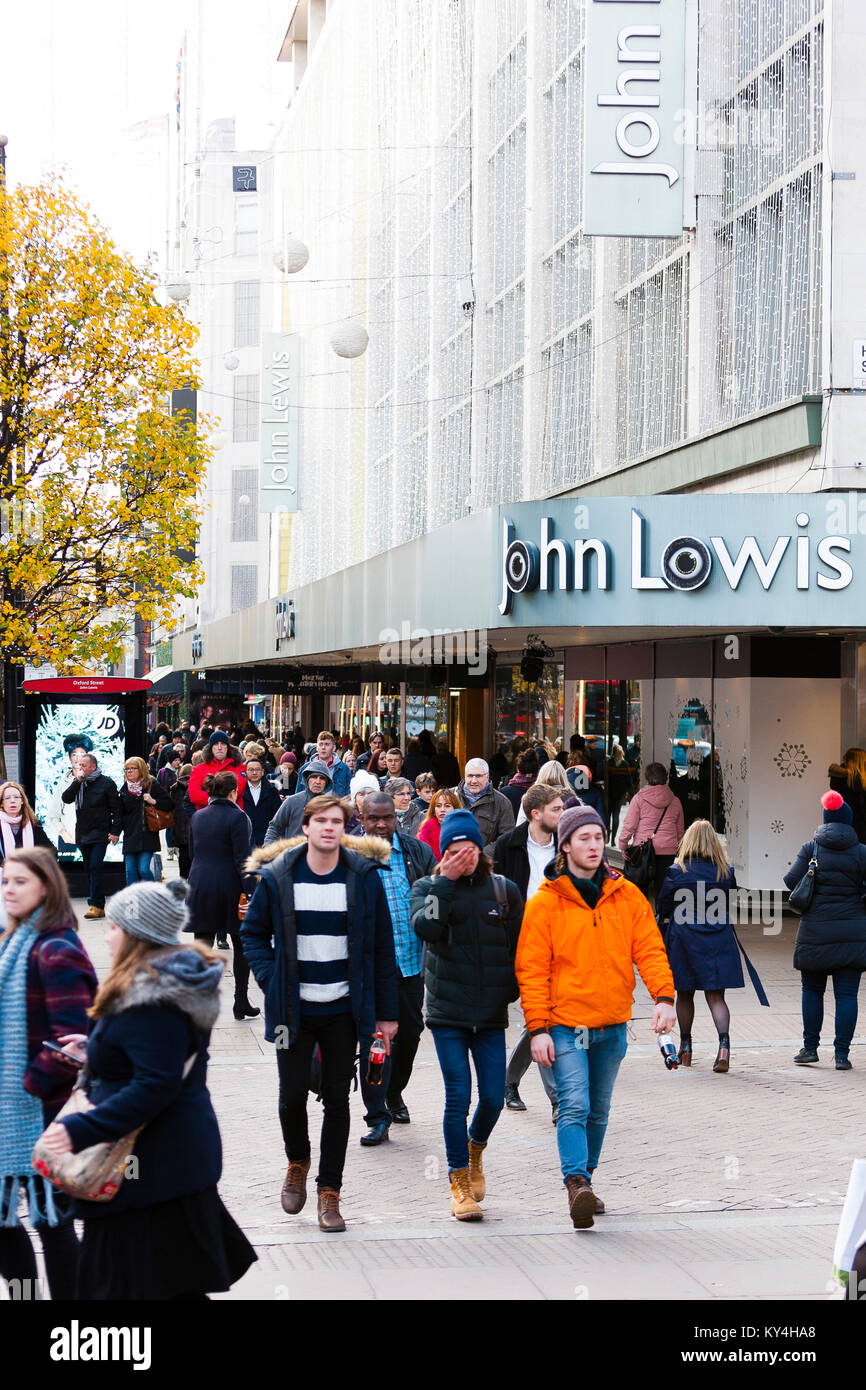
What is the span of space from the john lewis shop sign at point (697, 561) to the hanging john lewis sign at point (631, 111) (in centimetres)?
315

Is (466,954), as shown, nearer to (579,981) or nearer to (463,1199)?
(579,981)

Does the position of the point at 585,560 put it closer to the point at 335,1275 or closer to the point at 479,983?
the point at 479,983

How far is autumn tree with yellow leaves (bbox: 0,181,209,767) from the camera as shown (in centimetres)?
2302

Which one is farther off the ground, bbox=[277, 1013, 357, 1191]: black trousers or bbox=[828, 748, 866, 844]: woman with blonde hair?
bbox=[828, 748, 866, 844]: woman with blonde hair

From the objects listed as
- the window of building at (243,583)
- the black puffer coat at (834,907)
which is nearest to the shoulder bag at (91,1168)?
the black puffer coat at (834,907)

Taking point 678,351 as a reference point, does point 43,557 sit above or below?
below

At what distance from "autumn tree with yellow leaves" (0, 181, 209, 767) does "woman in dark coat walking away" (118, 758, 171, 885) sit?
6718 millimetres

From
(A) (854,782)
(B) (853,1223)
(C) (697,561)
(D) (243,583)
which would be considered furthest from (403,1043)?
(D) (243,583)

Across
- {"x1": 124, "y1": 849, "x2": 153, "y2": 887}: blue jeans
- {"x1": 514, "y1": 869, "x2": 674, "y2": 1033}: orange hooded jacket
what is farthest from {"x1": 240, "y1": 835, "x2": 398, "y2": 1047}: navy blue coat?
{"x1": 124, "y1": 849, "x2": 153, "y2": 887}: blue jeans

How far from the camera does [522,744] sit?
867 inches

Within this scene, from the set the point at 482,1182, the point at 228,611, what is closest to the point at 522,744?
the point at 482,1182

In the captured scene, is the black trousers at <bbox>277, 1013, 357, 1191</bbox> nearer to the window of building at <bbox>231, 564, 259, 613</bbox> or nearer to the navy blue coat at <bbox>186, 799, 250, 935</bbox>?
the navy blue coat at <bbox>186, 799, 250, 935</bbox>

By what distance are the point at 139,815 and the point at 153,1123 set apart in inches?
471
